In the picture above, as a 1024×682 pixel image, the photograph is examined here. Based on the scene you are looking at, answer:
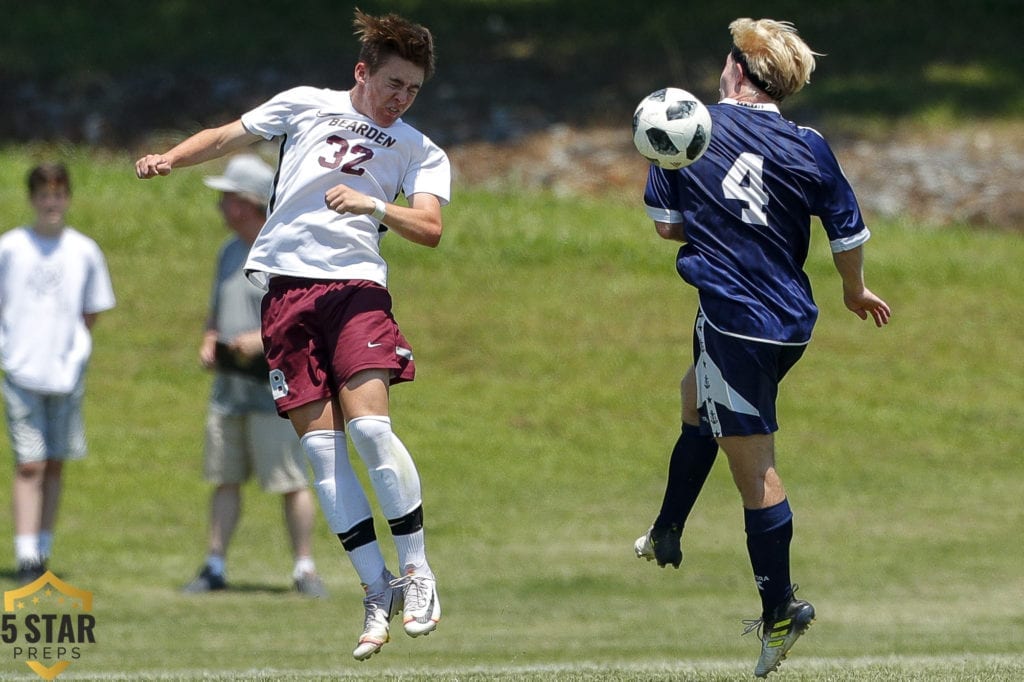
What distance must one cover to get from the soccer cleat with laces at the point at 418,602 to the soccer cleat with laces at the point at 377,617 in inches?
1.7

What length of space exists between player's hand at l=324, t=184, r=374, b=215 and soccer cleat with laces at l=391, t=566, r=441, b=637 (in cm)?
145

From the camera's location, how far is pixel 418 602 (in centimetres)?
607

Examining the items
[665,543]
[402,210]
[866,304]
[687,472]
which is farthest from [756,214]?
[665,543]

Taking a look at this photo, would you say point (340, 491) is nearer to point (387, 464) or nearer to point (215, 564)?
point (387, 464)

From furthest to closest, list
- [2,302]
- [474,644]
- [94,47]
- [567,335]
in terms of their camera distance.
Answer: [94,47] → [567,335] → [2,302] → [474,644]

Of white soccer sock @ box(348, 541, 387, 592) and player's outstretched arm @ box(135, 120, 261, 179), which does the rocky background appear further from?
white soccer sock @ box(348, 541, 387, 592)

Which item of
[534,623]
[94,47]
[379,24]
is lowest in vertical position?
[94,47]

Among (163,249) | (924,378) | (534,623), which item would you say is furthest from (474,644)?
(163,249)

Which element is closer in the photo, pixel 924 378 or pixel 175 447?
pixel 175 447

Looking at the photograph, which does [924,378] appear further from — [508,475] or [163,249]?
[163,249]

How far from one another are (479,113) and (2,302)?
13904mm

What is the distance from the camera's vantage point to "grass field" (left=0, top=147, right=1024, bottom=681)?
846 cm

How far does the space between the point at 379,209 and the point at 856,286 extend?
1948mm

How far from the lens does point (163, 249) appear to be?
61.5ft
